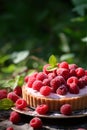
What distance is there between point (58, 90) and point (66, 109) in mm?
85

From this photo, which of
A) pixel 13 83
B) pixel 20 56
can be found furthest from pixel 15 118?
pixel 20 56

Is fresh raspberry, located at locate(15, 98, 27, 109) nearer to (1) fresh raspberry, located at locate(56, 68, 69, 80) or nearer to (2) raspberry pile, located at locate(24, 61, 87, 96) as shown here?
(2) raspberry pile, located at locate(24, 61, 87, 96)

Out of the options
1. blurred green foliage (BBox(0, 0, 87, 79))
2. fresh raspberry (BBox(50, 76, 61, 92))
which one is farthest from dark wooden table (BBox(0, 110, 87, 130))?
blurred green foliage (BBox(0, 0, 87, 79))

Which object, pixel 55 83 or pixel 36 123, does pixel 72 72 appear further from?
pixel 36 123

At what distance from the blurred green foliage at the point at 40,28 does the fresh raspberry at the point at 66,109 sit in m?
1.36

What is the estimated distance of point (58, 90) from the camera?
176 cm

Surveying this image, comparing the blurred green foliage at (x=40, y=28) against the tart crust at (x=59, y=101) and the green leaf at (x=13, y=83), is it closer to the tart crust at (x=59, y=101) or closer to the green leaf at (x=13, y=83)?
the green leaf at (x=13, y=83)

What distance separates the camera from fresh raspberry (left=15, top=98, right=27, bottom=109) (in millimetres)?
1789

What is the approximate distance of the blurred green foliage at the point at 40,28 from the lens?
3380 mm

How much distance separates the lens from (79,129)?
1.64 m

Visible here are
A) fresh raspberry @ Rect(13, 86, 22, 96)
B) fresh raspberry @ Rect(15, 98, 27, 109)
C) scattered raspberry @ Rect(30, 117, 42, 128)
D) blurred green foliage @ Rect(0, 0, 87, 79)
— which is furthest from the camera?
blurred green foliage @ Rect(0, 0, 87, 79)

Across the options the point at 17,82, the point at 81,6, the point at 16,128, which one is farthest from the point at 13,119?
the point at 81,6

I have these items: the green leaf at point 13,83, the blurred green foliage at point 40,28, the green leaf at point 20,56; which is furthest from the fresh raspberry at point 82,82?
the blurred green foliage at point 40,28

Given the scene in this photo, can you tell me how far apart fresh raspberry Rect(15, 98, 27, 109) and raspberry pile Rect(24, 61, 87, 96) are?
6 centimetres
